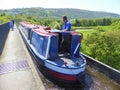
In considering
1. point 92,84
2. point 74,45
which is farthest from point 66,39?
point 92,84

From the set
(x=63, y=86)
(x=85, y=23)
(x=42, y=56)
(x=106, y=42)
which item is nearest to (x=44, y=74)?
(x=42, y=56)

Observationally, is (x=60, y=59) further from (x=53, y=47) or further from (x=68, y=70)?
(x=68, y=70)

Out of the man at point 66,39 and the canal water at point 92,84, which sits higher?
the man at point 66,39

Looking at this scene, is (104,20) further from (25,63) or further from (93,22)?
(25,63)

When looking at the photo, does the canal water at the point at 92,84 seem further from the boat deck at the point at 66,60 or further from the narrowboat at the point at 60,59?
the boat deck at the point at 66,60

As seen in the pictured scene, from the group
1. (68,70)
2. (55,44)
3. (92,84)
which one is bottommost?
(92,84)

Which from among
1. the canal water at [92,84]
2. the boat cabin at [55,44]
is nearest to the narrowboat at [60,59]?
the boat cabin at [55,44]

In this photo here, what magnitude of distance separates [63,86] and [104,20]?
137m

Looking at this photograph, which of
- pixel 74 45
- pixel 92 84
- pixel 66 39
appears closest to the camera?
pixel 92 84

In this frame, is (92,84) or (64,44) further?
(64,44)

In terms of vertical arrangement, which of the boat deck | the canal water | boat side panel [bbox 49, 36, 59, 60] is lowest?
the canal water

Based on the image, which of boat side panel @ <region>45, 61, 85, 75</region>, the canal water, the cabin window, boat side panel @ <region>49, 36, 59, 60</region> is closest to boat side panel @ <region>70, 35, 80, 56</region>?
the cabin window

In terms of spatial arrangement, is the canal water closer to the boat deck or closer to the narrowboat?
the narrowboat

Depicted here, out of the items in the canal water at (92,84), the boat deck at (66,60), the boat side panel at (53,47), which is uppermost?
the boat side panel at (53,47)
